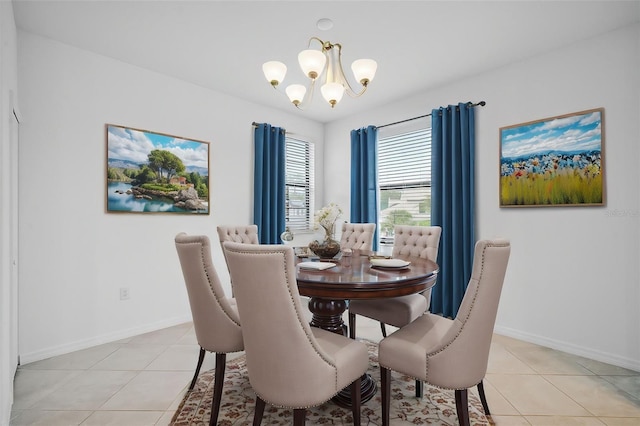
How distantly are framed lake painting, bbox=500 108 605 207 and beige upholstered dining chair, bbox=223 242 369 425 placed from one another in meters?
2.64

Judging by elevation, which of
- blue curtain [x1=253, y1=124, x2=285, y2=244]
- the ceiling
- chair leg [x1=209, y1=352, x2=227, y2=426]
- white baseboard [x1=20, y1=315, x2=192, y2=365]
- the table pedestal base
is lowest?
white baseboard [x1=20, y1=315, x2=192, y2=365]

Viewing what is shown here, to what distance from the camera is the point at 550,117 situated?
2977 mm

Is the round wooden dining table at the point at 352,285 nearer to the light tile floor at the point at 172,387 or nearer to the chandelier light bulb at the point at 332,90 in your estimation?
the light tile floor at the point at 172,387

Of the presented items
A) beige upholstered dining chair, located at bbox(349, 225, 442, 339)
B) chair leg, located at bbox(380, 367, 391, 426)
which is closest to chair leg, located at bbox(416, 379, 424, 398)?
beige upholstered dining chair, located at bbox(349, 225, 442, 339)

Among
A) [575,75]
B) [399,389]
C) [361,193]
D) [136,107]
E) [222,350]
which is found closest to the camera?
[222,350]

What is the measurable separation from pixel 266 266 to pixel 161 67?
9.77ft

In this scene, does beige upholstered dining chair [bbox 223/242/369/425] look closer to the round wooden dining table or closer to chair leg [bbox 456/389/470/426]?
the round wooden dining table

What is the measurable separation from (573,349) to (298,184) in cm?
370

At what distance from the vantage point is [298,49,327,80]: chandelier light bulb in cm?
209

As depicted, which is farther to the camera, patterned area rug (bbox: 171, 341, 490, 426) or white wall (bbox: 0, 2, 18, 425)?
patterned area rug (bbox: 171, 341, 490, 426)

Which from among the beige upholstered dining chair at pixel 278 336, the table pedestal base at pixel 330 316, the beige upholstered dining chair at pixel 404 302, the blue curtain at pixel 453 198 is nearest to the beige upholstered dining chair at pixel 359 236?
the beige upholstered dining chair at pixel 404 302

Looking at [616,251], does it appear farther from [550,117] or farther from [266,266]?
[266,266]

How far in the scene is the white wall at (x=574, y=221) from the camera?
8.45 ft

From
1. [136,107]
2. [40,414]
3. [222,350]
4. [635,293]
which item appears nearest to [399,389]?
[222,350]
